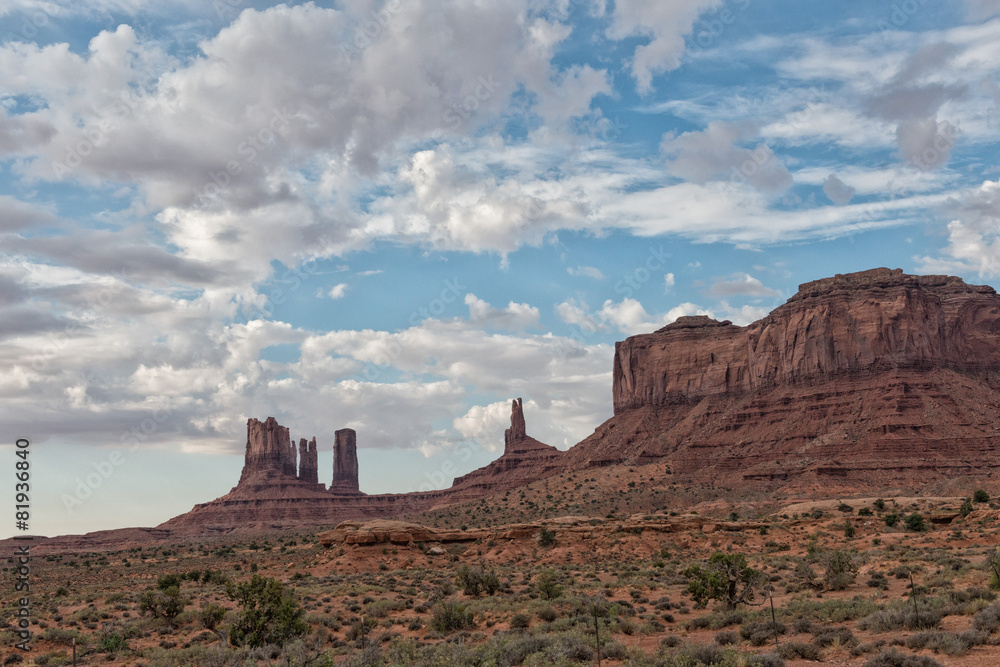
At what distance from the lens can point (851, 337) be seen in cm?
11475

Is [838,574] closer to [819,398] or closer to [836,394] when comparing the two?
[836,394]

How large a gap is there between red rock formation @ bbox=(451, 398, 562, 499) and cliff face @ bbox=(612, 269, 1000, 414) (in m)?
27.9

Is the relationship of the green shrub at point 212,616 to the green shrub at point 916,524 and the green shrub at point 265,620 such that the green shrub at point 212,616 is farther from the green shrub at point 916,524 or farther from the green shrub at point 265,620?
the green shrub at point 916,524

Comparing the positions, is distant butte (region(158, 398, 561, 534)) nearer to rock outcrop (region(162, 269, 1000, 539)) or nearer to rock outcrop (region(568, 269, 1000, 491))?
rock outcrop (region(162, 269, 1000, 539))

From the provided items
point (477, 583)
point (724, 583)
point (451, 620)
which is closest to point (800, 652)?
point (724, 583)

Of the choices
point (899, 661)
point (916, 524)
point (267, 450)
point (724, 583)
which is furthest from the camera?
point (267, 450)

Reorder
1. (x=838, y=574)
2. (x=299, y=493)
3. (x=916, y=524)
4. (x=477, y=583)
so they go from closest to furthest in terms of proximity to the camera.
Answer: (x=838, y=574) → (x=477, y=583) → (x=916, y=524) → (x=299, y=493)

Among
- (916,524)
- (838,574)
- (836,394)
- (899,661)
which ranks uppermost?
(836,394)

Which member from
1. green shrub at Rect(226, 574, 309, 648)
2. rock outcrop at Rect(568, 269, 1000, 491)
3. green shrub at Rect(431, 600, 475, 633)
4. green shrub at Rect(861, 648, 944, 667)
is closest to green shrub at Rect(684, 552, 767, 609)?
green shrub at Rect(431, 600, 475, 633)

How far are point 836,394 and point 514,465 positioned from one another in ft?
252

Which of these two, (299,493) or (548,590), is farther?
(299,493)

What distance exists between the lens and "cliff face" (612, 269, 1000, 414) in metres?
110

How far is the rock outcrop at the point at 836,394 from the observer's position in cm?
9169

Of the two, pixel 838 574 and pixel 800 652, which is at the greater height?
pixel 800 652
